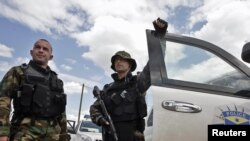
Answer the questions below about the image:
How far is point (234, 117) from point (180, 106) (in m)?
0.38

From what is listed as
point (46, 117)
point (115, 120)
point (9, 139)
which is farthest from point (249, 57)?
point (9, 139)

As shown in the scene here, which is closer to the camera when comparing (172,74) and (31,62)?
(172,74)

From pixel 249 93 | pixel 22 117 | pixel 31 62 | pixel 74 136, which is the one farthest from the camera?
pixel 74 136

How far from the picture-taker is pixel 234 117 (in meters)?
2.21

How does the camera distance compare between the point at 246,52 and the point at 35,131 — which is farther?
the point at 35,131

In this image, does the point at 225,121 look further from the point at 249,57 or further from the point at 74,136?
the point at 74,136

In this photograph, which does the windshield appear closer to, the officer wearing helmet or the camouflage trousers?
the officer wearing helmet

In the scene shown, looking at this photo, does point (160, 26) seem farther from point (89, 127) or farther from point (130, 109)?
point (89, 127)

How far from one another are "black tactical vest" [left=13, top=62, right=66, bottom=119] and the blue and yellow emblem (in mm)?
1586

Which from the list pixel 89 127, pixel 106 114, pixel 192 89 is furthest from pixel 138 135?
pixel 89 127

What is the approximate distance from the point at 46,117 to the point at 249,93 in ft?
5.82

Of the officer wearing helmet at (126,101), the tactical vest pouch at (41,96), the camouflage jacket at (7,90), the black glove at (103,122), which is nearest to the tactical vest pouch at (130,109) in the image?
the officer wearing helmet at (126,101)

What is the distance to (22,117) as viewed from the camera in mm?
2959

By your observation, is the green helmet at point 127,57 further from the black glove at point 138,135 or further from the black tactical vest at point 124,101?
the black glove at point 138,135
